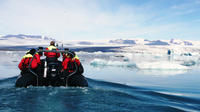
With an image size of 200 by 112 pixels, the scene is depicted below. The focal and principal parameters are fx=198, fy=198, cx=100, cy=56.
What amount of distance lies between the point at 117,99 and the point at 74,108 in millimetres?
1370

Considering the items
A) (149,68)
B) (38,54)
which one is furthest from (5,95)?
(149,68)

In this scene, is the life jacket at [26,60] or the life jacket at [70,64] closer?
the life jacket at [26,60]

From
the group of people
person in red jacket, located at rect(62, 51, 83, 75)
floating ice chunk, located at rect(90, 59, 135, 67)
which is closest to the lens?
the group of people

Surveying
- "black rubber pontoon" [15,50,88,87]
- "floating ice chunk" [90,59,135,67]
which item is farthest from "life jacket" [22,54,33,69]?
"floating ice chunk" [90,59,135,67]

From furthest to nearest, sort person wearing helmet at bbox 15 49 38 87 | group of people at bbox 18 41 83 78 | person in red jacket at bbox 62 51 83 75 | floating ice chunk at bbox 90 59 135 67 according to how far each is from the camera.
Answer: floating ice chunk at bbox 90 59 135 67, person in red jacket at bbox 62 51 83 75, group of people at bbox 18 41 83 78, person wearing helmet at bbox 15 49 38 87

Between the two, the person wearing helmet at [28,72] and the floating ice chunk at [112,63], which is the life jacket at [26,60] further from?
the floating ice chunk at [112,63]

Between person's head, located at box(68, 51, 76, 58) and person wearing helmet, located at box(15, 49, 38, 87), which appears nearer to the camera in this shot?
person wearing helmet, located at box(15, 49, 38, 87)

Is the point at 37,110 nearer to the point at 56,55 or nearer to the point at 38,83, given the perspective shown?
the point at 38,83

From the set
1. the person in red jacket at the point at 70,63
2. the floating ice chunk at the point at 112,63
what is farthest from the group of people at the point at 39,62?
the floating ice chunk at the point at 112,63

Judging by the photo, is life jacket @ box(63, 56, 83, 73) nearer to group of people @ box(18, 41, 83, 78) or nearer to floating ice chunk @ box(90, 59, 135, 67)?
group of people @ box(18, 41, 83, 78)

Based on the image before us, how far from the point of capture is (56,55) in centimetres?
678

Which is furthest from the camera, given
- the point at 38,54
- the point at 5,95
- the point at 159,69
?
the point at 159,69

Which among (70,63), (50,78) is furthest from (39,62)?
(70,63)

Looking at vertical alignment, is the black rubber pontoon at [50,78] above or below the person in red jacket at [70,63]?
below
